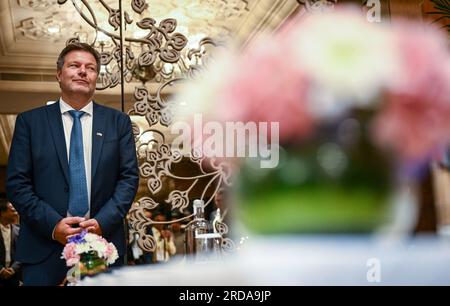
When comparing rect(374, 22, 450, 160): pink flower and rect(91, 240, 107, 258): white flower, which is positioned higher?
rect(374, 22, 450, 160): pink flower

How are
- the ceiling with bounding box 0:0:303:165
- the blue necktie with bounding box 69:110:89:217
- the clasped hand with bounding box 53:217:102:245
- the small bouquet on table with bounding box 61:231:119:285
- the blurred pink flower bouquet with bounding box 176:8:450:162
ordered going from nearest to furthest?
the blurred pink flower bouquet with bounding box 176:8:450:162 < the small bouquet on table with bounding box 61:231:119:285 < the clasped hand with bounding box 53:217:102:245 < the blue necktie with bounding box 69:110:89:217 < the ceiling with bounding box 0:0:303:165

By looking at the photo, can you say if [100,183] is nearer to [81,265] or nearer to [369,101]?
[81,265]

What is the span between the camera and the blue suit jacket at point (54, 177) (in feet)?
5.05

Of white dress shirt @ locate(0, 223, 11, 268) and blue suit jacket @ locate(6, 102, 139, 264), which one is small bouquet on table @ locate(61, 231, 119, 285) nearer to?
blue suit jacket @ locate(6, 102, 139, 264)

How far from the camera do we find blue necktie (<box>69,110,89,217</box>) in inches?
63.6

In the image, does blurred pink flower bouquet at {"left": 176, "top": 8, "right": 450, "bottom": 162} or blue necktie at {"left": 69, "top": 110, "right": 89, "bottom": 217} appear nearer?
blurred pink flower bouquet at {"left": 176, "top": 8, "right": 450, "bottom": 162}

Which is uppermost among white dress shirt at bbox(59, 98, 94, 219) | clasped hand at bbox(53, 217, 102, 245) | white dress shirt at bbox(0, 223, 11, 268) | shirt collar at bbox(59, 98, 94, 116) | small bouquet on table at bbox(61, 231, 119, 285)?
shirt collar at bbox(59, 98, 94, 116)

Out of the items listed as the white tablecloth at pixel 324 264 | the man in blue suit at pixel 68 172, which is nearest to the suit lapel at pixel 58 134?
the man in blue suit at pixel 68 172

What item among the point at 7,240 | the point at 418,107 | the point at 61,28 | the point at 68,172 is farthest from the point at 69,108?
the point at 418,107

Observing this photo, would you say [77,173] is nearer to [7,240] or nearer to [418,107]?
[7,240]

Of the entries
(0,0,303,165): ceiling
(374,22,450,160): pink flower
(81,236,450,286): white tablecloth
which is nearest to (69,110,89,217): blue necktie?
(0,0,303,165): ceiling

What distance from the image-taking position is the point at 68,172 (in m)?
1.64

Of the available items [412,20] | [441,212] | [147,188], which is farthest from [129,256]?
[412,20]

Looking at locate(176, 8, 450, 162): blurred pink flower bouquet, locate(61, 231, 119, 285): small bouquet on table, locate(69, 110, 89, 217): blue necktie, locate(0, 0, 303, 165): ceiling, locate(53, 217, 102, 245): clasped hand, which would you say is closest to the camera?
locate(176, 8, 450, 162): blurred pink flower bouquet
